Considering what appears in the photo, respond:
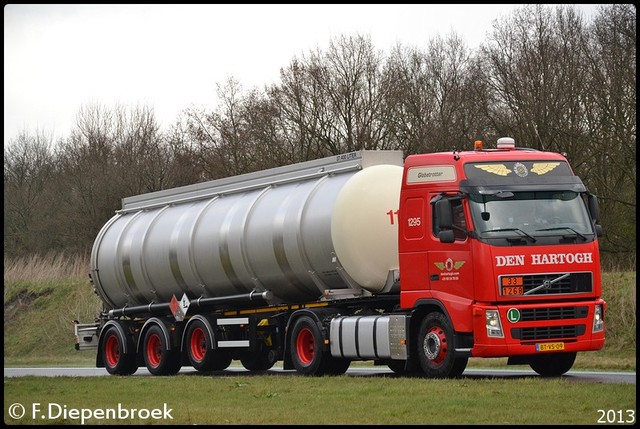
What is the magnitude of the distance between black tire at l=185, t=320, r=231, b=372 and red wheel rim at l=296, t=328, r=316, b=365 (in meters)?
3.07

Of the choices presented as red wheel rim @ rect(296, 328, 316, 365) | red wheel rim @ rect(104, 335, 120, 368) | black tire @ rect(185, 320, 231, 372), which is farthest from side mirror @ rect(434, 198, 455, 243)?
red wheel rim @ rect(104, 335, 120, 368)

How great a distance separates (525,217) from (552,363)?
10.5 ft

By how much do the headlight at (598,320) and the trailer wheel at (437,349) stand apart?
7.04ft

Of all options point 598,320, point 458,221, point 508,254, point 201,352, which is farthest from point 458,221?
point 201,352

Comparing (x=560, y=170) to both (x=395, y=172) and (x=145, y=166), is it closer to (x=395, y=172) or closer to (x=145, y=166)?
(x=395, y=172)

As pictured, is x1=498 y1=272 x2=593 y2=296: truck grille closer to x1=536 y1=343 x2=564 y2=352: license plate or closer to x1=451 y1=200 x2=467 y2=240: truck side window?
x1=536 y1=343 x2=564 y2=352: license plate

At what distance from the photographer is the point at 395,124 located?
48812 mm

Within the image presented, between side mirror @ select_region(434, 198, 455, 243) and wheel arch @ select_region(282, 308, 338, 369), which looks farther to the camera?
wheel arch @ select_region(282, 308, 338, 369)

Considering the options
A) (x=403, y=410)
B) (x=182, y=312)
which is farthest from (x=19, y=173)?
(x=403, y=410)

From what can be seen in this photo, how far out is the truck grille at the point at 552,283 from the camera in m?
19.5

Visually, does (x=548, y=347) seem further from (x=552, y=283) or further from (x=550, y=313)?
(x=552, y=283)

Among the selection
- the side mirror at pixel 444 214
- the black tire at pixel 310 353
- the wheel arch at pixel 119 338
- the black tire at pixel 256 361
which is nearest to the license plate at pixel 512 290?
the side mirror at pixel 444 214

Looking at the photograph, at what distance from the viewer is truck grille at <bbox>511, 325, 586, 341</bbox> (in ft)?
63.8

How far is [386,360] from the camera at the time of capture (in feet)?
73.6
